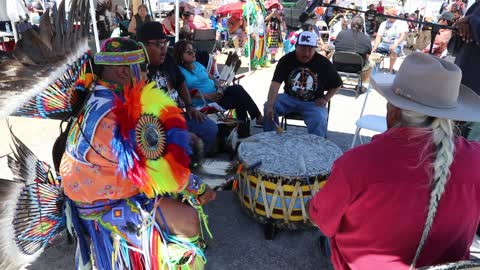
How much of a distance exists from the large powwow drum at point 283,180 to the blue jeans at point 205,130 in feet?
2.28

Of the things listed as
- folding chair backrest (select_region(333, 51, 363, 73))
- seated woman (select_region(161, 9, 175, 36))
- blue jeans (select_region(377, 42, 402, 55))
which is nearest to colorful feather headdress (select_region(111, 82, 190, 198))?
folding chair backrest (select_region(333, 51, 363, 73))

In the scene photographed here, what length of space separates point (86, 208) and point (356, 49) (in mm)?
5922

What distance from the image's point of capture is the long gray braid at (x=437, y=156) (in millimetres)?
1107

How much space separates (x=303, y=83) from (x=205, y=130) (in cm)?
119

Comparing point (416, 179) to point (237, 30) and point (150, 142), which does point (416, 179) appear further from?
point (237, 30)

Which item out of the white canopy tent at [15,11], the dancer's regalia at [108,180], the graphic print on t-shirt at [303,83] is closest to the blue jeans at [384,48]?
the graphic print on t-shirt at [303,83]

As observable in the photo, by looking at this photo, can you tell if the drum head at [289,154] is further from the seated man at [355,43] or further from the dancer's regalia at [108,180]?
the seated man at [355,43]

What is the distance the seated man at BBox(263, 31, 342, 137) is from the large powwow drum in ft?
3.26

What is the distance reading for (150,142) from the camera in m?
1.65

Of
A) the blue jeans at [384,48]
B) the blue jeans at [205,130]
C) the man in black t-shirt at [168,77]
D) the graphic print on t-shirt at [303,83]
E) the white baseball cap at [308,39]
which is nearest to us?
the man in black t-shirt at [168,77]

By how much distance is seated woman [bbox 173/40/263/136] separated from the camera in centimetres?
399

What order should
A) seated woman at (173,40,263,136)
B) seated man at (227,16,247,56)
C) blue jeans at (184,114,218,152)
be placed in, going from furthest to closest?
seated man at (227,16,247,56) < seated woman at (173,40,263,136) < blue jeans at (184,114,218,152)

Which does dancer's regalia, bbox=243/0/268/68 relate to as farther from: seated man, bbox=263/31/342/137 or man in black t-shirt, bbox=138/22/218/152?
man in black t-shirt, bbox=138/22/218/152

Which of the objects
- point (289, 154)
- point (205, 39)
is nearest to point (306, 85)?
point (289, 154)
